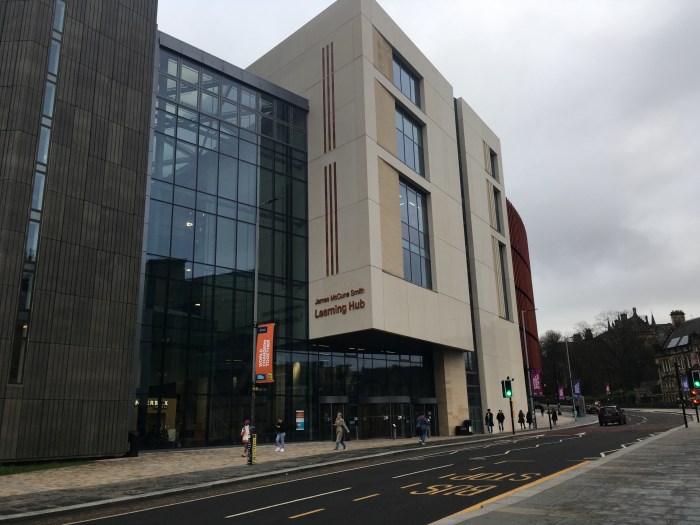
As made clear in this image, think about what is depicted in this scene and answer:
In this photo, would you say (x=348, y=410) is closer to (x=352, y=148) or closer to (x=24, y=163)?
(x=352, y=148)

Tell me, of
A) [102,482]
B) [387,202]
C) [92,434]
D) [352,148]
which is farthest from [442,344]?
[102,482]

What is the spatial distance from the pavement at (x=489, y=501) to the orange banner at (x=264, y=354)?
345 cm

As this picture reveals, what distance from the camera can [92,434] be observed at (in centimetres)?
2320

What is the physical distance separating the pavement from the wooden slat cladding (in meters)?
2.38

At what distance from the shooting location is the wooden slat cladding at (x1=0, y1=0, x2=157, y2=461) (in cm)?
2200

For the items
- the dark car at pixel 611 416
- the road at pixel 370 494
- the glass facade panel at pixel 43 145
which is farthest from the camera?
the dark car at pixel 611 416

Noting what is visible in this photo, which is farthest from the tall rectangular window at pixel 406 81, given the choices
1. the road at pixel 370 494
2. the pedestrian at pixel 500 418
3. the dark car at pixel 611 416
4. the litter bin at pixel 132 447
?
the dark car at pixel 611 416

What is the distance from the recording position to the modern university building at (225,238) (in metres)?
23.2

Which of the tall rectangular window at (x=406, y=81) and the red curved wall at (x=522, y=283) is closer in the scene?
the tall rectangular window at (x=406, y=81)

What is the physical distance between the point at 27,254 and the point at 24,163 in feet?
12.7

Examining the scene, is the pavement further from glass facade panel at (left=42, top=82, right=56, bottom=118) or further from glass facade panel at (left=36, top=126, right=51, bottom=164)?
glass facade panel at (left=42, top=82, right=56, bottom=118)

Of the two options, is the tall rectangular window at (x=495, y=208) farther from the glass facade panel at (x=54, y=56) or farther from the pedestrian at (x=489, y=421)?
the glass facade panel at (x=54, y=56)

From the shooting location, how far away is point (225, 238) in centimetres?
3291

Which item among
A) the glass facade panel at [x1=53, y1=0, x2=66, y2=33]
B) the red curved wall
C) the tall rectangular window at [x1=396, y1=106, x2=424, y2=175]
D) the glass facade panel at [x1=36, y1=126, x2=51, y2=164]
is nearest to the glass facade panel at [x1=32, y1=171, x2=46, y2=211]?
the glass facade panel at [x1=36, y1=126, x2=51, y2=164]
